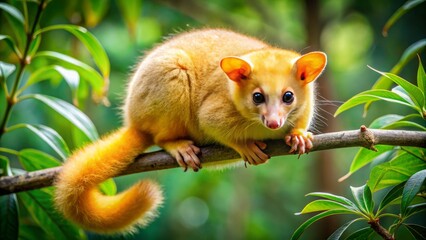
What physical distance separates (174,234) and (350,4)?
3.41m

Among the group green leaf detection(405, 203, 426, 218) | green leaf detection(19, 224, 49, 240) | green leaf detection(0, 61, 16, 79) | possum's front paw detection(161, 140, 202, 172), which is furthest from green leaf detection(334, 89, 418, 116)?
green leaf detection(19, 224, 49, 240)

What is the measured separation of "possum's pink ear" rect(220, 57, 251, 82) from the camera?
114 inches

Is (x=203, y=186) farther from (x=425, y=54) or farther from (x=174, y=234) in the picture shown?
(x=425, y=54)

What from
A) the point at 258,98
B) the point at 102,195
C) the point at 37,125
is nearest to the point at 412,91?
the point at 258,98

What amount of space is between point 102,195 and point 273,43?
2179 mm

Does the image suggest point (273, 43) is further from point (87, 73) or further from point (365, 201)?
point (365, 201)

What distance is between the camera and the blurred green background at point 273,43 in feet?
17.7

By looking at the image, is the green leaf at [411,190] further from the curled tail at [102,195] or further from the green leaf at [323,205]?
the curled tail at [102,195]

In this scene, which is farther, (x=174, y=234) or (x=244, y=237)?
(x=174, y=234)

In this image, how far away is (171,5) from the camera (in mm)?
6191

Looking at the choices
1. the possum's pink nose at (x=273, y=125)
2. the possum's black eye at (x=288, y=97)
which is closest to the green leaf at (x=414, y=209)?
the possum's pink nose at (x=273, y=125)

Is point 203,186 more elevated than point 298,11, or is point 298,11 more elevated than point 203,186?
point 298,11

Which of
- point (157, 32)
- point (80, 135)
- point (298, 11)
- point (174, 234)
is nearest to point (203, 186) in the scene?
point (174, 234)

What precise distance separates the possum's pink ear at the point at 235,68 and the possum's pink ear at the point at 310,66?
277mm
